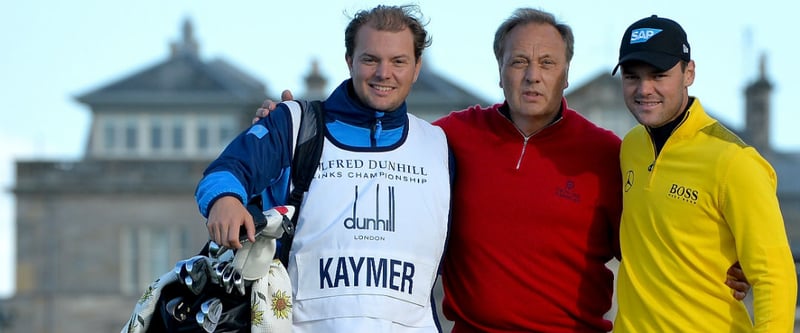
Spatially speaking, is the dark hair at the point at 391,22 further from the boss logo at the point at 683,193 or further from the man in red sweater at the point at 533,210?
the boss logo at the point at 683,193

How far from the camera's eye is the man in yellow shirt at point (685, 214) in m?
5.42

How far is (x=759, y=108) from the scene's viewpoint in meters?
51.9

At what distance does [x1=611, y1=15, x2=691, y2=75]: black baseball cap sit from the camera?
5773 mm

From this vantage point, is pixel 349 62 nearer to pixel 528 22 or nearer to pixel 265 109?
pixel 265 109

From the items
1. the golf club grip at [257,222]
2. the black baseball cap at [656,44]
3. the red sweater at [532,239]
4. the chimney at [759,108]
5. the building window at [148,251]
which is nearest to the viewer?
the golf club grip at [257,222]

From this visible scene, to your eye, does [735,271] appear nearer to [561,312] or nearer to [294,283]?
[561,312]

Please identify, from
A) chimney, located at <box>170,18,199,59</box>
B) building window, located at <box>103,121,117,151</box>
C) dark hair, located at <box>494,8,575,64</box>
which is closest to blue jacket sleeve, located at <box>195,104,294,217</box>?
dark hair, located at <box>494,8,575,64</box>

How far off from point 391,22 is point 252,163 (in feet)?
2.50

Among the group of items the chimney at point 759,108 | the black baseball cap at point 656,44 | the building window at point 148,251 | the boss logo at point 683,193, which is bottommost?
the building window at point 148,251

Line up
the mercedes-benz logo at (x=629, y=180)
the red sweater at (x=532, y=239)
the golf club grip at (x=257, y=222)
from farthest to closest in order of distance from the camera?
the red sweater at (x=532, y=239) < the mercedes-benz logo at (x=629, y=180) < the golf club grip at (x=257, y=222)

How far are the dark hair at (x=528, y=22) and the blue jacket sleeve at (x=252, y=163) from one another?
1020 millimetres

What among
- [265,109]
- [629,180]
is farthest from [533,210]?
[265,109]

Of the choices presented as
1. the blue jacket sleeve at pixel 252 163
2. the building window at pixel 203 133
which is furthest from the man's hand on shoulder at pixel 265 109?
the building window at pixel 203 133

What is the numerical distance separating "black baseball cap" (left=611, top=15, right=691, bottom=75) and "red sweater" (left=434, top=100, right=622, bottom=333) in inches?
22.2
